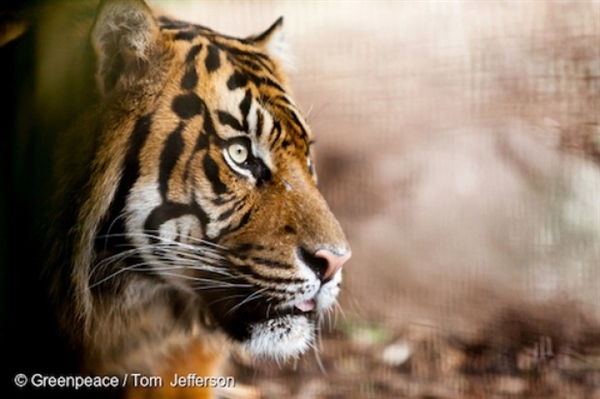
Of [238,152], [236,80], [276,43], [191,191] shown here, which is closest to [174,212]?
[191,191]

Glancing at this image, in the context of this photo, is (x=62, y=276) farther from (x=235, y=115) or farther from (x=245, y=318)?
(x=235, y=115)

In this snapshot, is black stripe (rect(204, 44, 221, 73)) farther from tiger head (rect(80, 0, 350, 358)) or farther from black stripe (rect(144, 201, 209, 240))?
black stripe (rect(144, 201, 209, 240))

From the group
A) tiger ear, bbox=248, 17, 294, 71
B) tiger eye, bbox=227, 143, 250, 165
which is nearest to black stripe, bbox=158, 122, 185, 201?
tiger eye, bbox=227, 143, 250, 165

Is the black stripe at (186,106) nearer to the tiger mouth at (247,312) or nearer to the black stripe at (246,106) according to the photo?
the black stripe at (246,106)

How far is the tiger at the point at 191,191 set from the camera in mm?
1681

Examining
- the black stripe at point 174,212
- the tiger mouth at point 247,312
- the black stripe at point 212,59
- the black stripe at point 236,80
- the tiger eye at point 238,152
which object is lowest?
the tiger mouth at point 247,312

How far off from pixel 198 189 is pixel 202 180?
2 cm

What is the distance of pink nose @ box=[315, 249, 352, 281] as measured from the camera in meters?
1.70

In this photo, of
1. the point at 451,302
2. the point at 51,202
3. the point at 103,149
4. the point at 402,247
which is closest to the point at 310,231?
the point at 402,247

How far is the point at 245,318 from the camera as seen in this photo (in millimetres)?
1765

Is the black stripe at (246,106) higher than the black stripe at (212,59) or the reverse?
the reverse

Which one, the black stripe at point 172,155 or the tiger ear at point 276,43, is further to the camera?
the tiger ear at point 276,43

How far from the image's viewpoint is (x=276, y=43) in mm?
1801

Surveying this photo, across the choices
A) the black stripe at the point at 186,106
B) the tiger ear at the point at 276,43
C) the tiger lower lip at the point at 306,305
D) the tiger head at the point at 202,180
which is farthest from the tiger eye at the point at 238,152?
the tiger lower lip at the point at 306,305
